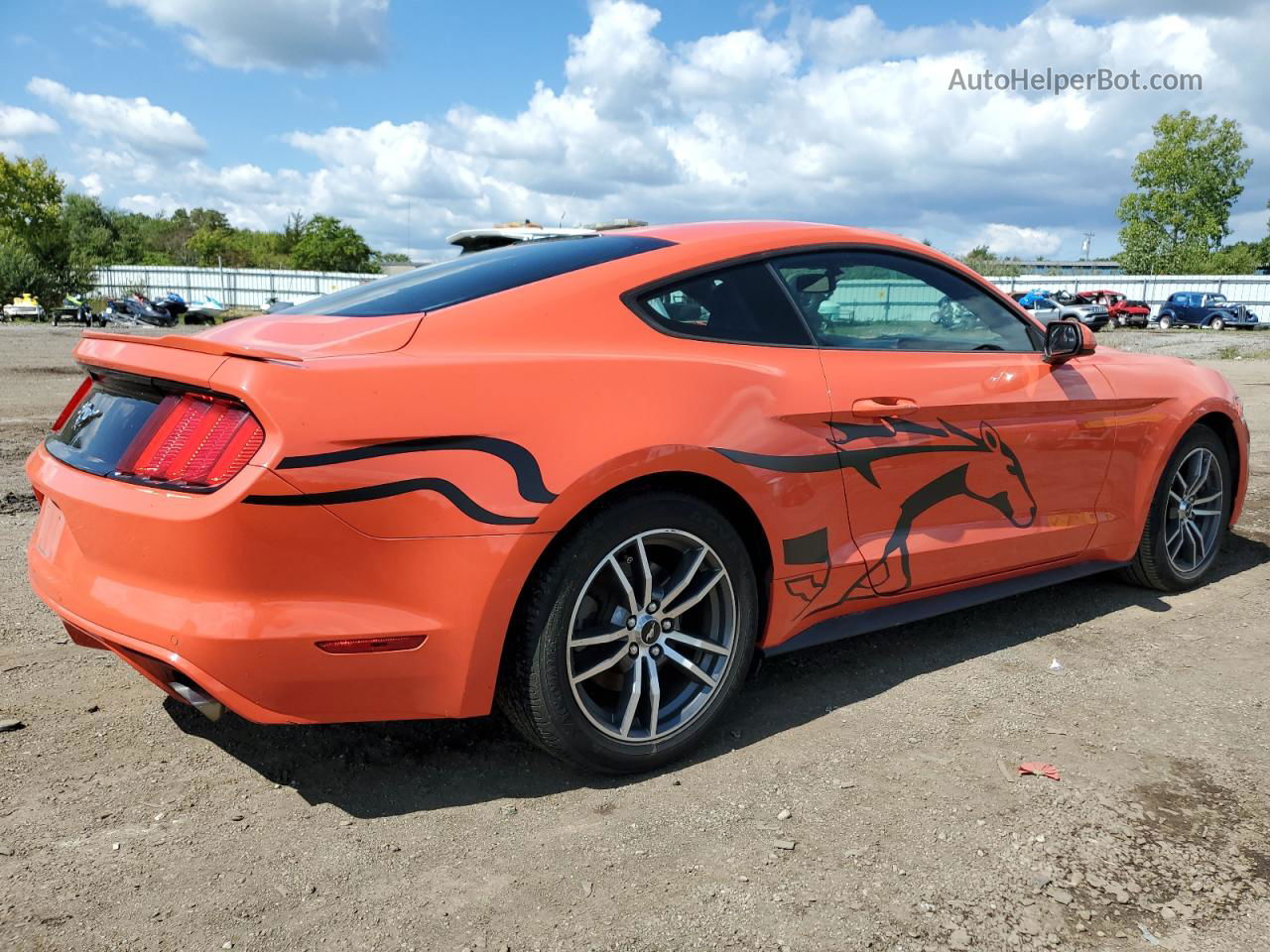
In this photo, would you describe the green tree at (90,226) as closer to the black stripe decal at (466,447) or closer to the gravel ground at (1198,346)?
the gravel ground at (1198,346)

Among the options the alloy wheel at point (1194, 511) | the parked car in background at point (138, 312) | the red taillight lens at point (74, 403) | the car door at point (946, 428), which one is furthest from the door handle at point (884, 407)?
the parked car in background at point (138, 312)

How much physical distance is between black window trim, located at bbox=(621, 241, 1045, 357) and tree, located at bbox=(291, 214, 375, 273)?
3059 inches

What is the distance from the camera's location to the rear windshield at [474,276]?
8.97 feet

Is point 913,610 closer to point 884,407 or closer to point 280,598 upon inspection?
point 884,407

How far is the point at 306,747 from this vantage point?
287 cm

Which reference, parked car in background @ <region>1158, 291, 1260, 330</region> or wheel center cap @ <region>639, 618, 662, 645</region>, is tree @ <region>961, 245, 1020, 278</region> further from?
wheel center cap @ <region>639, 618, 662, 645</region>

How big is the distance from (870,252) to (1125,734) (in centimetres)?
176

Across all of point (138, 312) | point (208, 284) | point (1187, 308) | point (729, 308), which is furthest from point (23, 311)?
point (1187, 308)

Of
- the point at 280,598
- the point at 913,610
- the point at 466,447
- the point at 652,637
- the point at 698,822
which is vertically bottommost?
the point at 698,822

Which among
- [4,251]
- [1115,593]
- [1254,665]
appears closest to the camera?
[1254,665]

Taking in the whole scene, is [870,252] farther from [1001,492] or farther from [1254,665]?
[1254,665]

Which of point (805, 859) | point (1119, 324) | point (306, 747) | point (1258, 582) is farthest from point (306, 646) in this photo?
point (1119, 324)

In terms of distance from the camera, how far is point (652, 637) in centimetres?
273

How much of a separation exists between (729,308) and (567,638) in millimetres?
1117
